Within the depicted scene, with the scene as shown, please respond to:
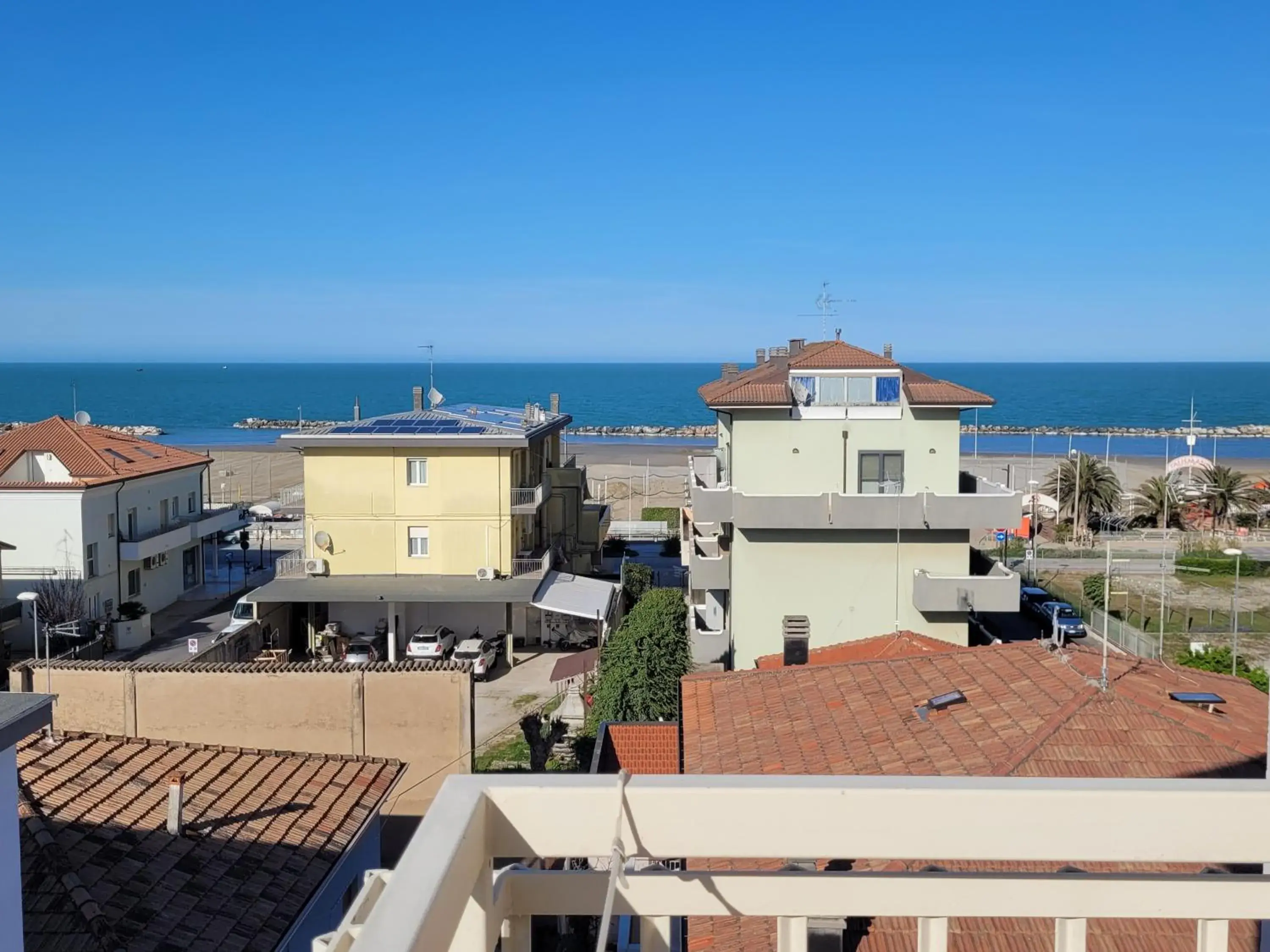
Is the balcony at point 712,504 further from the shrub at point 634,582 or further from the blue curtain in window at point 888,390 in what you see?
the shrub at point 634,582

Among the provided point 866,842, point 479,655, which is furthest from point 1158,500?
point 866,842

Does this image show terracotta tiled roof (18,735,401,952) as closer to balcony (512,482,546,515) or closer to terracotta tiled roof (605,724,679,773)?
terracotta tiled roof (605,724,679,773)

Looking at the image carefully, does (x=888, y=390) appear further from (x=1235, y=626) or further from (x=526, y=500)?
(x=526, y=500)

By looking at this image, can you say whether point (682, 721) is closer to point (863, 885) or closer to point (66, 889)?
point (66, 889)

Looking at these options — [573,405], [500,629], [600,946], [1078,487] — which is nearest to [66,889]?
[600,946]

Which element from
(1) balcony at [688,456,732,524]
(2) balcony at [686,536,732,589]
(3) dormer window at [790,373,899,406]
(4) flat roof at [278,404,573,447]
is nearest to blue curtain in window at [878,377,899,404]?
(3) dormer window at [790,373,899,406]

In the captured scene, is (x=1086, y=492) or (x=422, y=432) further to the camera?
(x=1086, y=492)

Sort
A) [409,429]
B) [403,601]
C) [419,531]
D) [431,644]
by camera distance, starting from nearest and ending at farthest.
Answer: [431,644]
[403,601]
[419,531]
[409,429]
